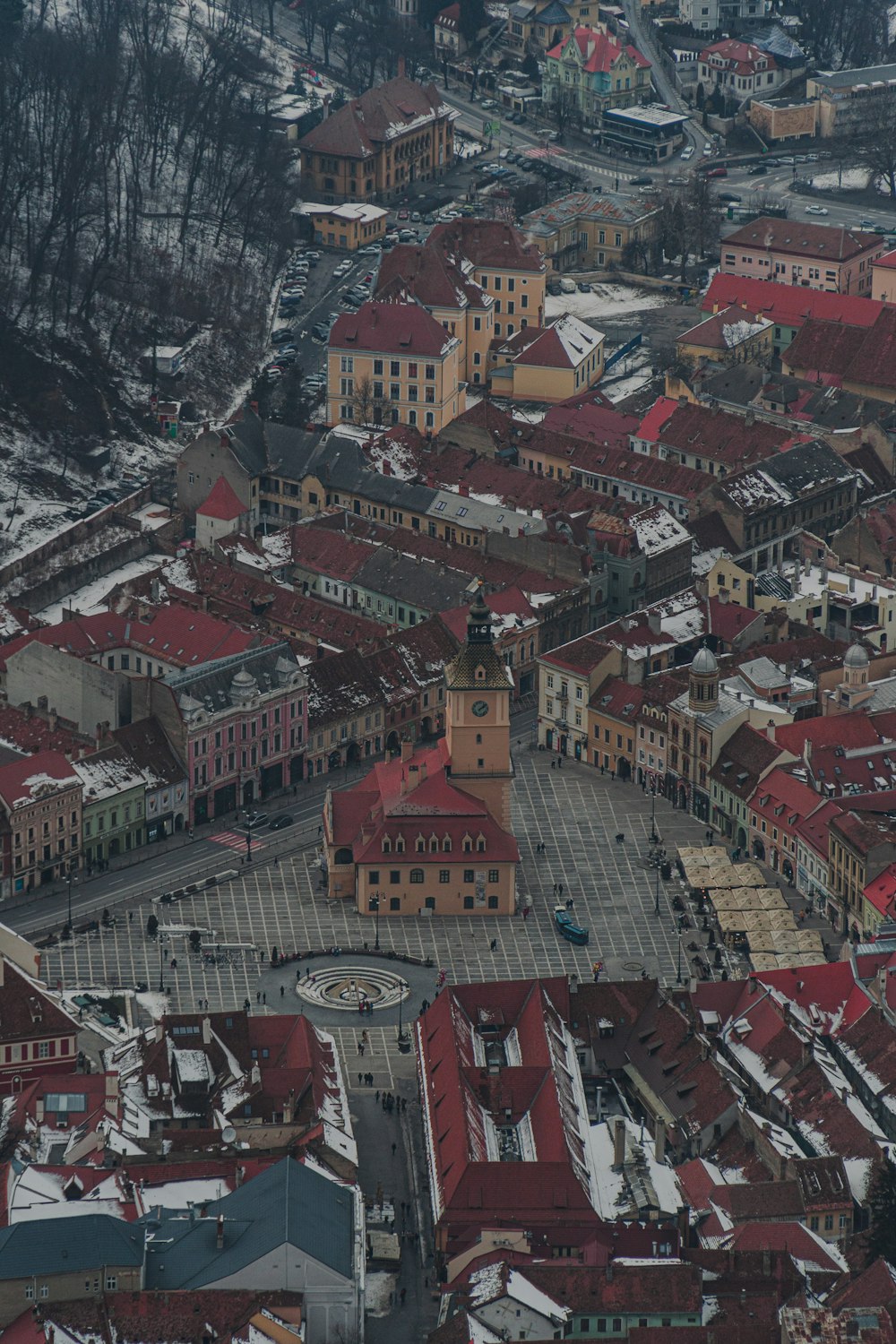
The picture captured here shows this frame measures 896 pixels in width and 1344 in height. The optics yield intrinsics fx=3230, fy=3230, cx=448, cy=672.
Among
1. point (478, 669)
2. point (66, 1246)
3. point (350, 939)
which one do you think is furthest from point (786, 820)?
point (66, 1246)

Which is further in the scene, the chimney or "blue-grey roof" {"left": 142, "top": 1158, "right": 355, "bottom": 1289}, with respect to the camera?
the chimney

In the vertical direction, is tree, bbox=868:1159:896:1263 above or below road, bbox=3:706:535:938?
above

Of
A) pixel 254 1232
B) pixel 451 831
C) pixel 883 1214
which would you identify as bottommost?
pixel 451 831

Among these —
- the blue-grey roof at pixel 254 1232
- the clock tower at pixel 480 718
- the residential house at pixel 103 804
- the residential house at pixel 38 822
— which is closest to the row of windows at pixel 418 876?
the clock tower at pixel 480 718

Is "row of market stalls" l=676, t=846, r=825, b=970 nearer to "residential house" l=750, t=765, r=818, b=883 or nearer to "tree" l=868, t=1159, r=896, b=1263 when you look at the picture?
"residential house" l=750, t=765, r=818, b=883

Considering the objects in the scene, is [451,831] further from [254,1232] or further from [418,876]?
[254,1232]

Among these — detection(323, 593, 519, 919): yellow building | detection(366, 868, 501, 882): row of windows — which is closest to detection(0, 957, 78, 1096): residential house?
detection(323, 593, 519, 919): yellow building

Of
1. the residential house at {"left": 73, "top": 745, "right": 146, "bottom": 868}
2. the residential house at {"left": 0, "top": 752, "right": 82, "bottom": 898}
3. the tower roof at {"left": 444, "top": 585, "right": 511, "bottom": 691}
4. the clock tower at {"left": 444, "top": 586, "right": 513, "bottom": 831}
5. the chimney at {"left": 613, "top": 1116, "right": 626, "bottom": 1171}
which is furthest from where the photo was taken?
the residential house at {"left": 73, "top": 745, "right": 146, "bottom": 868}

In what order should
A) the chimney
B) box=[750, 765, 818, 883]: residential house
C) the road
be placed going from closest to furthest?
the chimney → the road → box=[750, 765, 818, 883]: residential house
